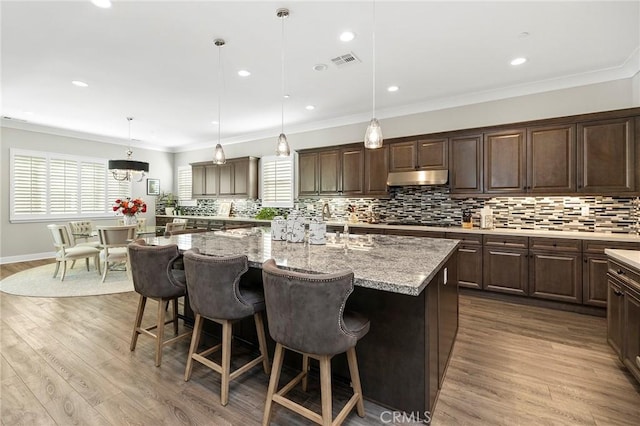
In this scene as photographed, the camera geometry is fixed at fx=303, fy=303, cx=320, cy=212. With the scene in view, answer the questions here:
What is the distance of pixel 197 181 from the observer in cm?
813

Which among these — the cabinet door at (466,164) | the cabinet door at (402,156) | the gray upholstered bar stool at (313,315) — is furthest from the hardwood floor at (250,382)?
the cabinet door at (402,156)

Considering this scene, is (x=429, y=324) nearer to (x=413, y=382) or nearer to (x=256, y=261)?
(x=413, y=382)

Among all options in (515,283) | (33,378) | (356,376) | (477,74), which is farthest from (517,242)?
(33,378)

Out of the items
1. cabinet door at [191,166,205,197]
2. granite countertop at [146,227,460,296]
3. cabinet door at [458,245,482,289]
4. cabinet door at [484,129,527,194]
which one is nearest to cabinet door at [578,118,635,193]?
cabinet door at [484,129,527,194]

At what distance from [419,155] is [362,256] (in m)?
3.15

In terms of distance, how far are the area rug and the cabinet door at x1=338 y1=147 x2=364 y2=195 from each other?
12.5 feet

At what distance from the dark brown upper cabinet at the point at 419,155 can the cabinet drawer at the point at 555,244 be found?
1.54 m

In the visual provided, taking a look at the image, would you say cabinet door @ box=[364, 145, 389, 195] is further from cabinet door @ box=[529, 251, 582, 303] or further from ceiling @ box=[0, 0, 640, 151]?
cabinet door @ box=[529, 251, 582, 303]

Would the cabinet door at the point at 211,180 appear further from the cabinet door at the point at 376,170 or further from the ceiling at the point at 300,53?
the cabinet door at the point at 376,170

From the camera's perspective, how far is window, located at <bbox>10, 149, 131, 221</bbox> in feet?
20.7

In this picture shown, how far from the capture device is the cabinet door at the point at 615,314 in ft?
7.68

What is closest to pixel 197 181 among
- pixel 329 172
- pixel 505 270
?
pixel 329 172

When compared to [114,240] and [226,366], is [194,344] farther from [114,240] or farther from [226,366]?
[114,240]

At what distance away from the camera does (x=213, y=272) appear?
6.32 feet
